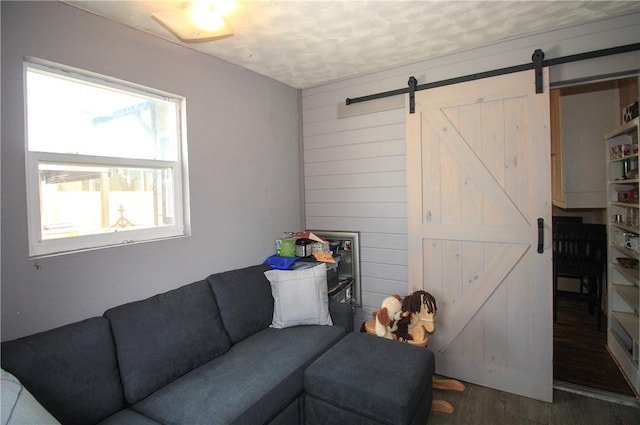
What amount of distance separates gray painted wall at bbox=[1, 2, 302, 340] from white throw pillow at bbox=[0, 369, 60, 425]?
52 centimetres

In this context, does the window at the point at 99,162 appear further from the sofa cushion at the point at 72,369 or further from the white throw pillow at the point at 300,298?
the white throw pillow at the point at 300,298

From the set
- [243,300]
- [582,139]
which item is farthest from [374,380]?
[582,139]

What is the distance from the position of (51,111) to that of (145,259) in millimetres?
967

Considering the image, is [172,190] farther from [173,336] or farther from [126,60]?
[173,336]

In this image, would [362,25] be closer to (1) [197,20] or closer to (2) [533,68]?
(1) [197,20]

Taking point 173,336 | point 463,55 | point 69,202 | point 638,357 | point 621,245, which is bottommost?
point 638,357

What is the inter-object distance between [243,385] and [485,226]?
6.59 ft

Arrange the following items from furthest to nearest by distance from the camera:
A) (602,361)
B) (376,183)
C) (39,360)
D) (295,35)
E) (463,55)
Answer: (376,183) → (602,361) → (463,55) → (295,35) → (39,360)

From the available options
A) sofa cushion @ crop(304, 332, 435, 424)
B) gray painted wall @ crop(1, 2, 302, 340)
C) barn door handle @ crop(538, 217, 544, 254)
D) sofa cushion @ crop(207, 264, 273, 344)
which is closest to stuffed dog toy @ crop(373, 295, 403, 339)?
sofa cushion @ crop(304, 332, 435, 424)

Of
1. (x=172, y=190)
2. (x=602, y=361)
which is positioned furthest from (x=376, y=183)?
(x=602, y=361)

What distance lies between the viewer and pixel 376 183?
2.99 meters

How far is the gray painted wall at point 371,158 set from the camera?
2.59 metres

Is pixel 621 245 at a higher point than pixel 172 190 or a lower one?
lower

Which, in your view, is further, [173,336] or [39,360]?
[173,336]
